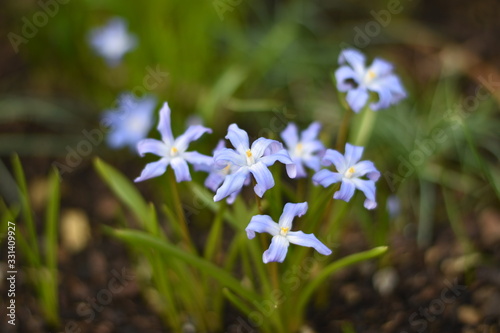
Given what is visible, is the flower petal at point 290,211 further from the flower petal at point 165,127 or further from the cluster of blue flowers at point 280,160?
the flower petal at point 165,127

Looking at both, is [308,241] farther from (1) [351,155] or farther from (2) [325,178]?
(1) [351,155]

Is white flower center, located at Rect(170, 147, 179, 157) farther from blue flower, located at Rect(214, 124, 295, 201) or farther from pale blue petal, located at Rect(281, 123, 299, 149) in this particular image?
pale blue petal, located at Rect(281, 123, 299, 149)

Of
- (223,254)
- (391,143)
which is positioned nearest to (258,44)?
(391,143)

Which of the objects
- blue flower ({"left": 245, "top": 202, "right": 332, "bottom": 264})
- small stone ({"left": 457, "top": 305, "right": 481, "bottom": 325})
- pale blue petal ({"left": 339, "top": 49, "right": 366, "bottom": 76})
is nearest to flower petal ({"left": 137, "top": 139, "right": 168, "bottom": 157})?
blue flower ({"left": 245, "top": 202, "right": 332, "bottom": 264})

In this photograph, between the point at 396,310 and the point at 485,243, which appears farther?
the point at 485,243

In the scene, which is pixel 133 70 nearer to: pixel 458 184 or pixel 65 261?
pixel 65 261

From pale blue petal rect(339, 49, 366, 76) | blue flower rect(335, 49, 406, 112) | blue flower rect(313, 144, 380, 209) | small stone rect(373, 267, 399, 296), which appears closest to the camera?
blue flower rect(313, 144, 380, 209)

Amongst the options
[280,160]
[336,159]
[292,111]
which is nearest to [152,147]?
[280,160]

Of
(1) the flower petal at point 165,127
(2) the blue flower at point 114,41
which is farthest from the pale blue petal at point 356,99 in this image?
(2) the blue flower at point 114,41
